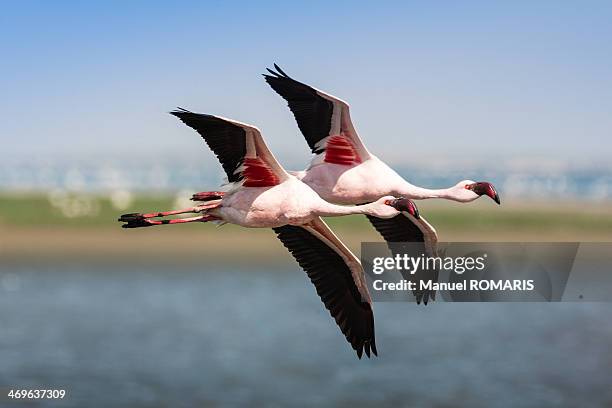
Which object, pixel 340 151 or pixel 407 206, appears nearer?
pixel 407 206

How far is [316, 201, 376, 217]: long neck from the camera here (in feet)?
62.1

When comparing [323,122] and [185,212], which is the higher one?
[323,122]

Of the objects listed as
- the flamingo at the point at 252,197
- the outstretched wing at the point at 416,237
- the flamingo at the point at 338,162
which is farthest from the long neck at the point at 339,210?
the outstretched wing at the point at 416,237

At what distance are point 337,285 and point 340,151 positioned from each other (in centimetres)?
252

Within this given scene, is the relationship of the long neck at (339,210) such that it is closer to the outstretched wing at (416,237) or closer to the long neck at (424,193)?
the long neck at (424,193)

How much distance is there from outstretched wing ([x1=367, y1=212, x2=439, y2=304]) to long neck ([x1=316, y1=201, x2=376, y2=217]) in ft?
11.8

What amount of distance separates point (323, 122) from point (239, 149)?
2.95m

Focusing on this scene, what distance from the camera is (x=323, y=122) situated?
69.1 ft

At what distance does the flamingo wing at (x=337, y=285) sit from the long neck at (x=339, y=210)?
1.80 meters

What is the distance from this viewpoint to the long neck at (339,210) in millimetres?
18922

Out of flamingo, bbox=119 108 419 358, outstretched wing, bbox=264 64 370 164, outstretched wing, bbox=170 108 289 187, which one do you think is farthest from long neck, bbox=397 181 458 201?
outstretched wing, bbox=170 108 289 187

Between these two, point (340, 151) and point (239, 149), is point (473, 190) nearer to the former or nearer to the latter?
point (340, 151)

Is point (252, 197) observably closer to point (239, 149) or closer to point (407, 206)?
point (239, 149)

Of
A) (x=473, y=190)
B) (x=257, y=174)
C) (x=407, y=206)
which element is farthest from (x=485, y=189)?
(x=257, y=174)
